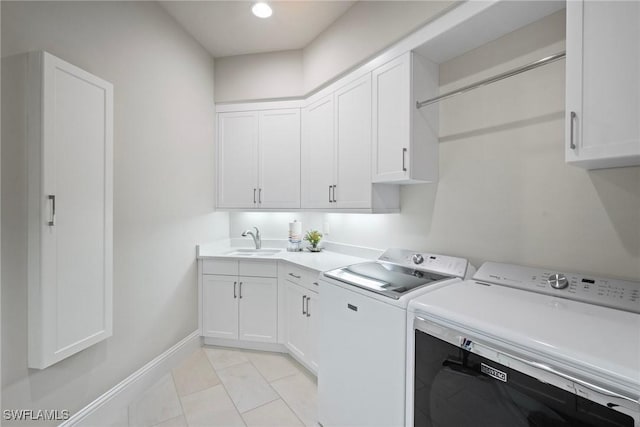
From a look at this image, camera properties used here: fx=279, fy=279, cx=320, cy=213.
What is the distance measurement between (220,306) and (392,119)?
2.27m

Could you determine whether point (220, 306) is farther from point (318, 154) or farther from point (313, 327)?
point (318, 154)

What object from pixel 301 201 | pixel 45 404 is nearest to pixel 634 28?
pixel 301 201

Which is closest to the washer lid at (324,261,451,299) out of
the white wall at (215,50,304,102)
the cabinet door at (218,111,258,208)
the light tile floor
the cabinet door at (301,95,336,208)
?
the cabinet door at (301,95,336,208)

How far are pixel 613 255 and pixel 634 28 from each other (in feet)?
3.00

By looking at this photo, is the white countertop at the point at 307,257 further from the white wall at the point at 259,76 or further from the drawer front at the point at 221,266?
the white wall at the point at 259,76

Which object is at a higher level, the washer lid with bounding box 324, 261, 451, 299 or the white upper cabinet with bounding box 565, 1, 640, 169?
the white upper cabinet with bounding box 565, 1, 640, 169

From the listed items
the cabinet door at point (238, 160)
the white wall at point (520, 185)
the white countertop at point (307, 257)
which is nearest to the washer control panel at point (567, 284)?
the white wall at point (520, 185)

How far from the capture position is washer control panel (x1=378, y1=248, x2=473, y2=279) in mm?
1693

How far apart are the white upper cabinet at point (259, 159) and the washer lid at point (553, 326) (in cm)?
184

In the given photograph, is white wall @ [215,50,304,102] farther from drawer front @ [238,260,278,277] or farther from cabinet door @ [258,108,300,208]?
drawer front @ [238,260,278,277]

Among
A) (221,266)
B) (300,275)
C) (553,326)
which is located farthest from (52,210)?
(553,326)

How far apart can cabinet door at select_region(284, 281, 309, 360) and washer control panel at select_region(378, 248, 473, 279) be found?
29.8 inches

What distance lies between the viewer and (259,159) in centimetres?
288

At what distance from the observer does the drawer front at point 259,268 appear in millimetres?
2572
